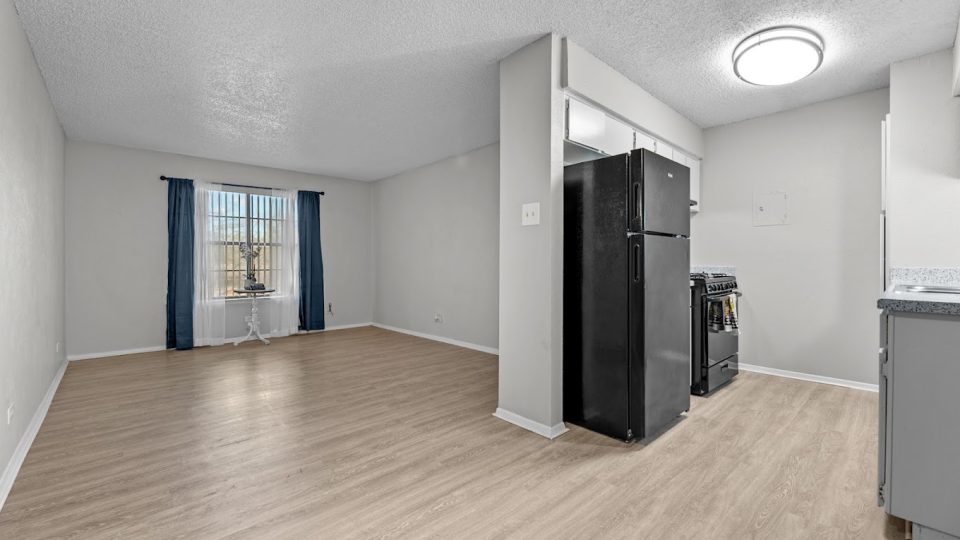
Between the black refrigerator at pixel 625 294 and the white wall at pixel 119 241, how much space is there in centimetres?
520

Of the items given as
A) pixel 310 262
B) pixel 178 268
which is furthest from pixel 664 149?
pixel 178 268

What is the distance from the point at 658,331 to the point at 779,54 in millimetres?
1866

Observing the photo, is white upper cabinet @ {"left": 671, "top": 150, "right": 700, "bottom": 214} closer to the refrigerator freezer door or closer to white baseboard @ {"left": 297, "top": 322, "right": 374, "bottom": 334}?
the refrigerator freezer door

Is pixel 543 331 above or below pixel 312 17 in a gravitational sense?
below

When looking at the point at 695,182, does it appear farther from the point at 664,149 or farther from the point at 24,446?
the point at 24,446

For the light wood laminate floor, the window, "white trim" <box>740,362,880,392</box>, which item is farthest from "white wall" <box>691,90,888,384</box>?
the window

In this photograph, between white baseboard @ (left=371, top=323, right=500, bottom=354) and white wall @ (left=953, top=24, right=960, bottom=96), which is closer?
white wall @ (left=953, top=24, right=960, bottom=96)

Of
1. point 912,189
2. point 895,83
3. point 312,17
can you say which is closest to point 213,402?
point 312,17

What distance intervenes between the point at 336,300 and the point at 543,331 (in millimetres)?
5139

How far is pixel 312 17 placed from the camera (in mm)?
2457

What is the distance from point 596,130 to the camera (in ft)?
9.57

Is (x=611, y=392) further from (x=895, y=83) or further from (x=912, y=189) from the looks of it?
(x=895, y=83)

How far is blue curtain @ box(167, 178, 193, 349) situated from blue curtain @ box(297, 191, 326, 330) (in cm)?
144

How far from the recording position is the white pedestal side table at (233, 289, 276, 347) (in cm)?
571
